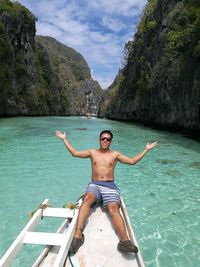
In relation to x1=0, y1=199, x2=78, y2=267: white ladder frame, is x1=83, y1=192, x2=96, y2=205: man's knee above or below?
above

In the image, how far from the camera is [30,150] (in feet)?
49.3

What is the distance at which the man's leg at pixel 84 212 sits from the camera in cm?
413

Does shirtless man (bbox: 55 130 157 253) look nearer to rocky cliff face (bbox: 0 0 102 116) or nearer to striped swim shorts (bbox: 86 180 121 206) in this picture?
striped swim shorts (bbox: 86 180 121 206)

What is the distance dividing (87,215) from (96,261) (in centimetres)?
87

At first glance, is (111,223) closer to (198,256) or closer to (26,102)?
(198,256)

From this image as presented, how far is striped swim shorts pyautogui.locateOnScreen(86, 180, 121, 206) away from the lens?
4.90 m

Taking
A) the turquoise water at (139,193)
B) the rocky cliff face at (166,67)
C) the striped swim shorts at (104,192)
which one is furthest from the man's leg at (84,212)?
the rocky cliff face at (166,67)

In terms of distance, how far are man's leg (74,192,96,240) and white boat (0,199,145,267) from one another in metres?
0.07

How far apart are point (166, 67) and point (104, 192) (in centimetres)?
2805

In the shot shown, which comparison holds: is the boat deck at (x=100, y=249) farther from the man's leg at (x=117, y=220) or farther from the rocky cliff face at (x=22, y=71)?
the rocky cliff face at (x=22, y=71)

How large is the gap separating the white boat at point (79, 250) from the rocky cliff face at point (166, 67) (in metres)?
17.7

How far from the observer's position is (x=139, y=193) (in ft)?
28.2

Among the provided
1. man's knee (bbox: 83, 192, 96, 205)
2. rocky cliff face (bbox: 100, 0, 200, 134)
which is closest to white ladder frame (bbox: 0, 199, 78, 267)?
man's knee (bbox: 83, 192, 96, 205)

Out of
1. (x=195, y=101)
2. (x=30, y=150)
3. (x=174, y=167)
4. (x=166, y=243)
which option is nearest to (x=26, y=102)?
(x=195, y=101)
